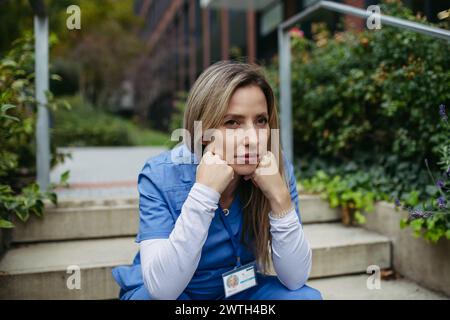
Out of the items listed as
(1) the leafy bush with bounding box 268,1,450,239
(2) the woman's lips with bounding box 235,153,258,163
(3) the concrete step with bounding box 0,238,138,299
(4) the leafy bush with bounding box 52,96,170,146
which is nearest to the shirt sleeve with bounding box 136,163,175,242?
(2) the woman's lips with bounding box 235,153,258,163

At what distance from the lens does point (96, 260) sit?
259 centimetres

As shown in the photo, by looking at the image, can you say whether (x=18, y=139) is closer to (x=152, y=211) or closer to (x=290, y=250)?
(x=152, y=211)

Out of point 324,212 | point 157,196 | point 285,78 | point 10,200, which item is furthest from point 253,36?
point 157,196

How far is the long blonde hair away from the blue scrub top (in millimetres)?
44

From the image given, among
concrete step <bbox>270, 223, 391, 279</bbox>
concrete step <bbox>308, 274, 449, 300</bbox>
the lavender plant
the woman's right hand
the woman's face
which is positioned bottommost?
concrete step <bbox>308, 274, 449, 300</bbox>

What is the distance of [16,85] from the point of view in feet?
9.43

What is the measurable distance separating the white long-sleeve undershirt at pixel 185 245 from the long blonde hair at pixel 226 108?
0.16m

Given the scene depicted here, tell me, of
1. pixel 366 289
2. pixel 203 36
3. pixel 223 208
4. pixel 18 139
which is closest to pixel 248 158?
pixel 223 208

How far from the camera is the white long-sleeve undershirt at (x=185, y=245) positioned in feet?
4.71

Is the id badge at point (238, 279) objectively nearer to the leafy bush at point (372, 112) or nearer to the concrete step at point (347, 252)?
the concrete step at point (347, 252)

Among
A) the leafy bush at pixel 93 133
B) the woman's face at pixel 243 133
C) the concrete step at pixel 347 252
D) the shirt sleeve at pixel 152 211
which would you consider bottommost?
the concrete step at pixel 347 252

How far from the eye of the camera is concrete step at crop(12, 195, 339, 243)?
289 cm

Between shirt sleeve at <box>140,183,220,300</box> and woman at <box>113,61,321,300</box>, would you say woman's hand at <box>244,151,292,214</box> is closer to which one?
woman at <box>113,61,321,300</box>
